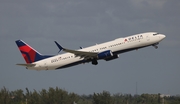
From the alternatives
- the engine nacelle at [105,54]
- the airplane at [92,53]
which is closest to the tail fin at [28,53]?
the airplane at [92,53]

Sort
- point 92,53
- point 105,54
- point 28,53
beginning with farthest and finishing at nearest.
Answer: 1. point 28,53
2. point 92,53
3. point 105,54

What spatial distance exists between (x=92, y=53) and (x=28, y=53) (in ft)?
60.0

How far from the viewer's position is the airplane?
10506cm

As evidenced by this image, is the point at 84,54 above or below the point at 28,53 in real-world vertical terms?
below

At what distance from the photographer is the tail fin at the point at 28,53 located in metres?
118

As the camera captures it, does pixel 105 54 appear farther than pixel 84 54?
No

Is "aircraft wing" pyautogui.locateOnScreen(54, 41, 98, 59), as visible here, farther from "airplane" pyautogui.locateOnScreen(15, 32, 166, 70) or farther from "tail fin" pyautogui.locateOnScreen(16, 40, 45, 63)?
"tail fin" pyautogui.locateOnScreen(16, 40, 45, 63)

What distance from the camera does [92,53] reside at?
4242 inches

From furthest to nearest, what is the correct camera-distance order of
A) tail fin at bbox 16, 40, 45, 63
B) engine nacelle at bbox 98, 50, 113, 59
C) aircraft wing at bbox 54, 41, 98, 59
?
1. tail fin at bbox 16, 40, 45, 63
2. aircraft wing at bbox 54, 41, 98, 59
3. engine nacelle at bbox 98, 50, 113, 59

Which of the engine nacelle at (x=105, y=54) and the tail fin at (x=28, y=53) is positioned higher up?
the tail fin at (x=28, y=53)

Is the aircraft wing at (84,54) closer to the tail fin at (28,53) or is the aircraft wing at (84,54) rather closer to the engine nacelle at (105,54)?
the engine nacelle at (105,54)

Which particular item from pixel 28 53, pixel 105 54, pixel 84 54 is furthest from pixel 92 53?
pixel 28 53

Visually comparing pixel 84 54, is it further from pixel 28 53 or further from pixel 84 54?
pixel 28 53

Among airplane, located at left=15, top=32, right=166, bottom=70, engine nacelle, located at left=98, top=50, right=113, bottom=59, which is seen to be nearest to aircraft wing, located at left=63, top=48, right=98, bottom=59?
airplane, located at left=15, top=32, right=166, bottom=70
